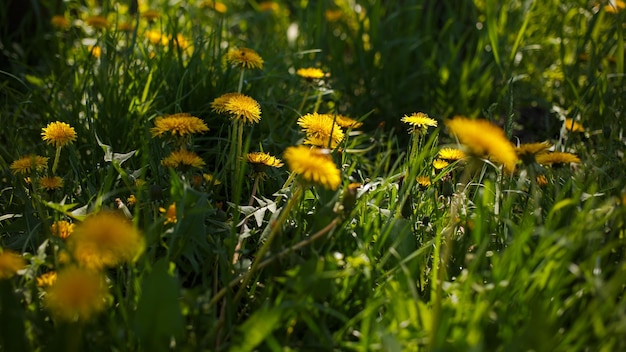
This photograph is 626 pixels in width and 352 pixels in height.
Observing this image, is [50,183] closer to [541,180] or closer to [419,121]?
[419,121]

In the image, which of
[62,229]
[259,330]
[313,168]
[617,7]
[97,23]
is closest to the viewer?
[259,330]

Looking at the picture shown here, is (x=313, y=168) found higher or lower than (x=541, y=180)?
higher

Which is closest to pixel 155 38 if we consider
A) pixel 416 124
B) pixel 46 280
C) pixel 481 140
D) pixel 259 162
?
pixel 259 162

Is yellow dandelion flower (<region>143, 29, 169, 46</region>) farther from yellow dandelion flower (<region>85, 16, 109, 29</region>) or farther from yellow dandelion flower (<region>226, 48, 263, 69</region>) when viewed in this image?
yellow dandelion flower (<region>226, 48, 263, 69</region>)

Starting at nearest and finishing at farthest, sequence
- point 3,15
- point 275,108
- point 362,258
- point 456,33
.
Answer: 1. point 362,258
2. point 275,108
3. point 3,15
4. point 456,33

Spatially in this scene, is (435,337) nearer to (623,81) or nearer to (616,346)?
(616,346)

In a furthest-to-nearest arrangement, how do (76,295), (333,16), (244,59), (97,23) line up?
(333,16), (97,23), (244,59), (76,295)

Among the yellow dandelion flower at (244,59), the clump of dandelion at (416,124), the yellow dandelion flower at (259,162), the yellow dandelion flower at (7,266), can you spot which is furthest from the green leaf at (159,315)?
the yellow dandelion flower at (244,59)

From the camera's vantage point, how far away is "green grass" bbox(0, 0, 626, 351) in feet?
3.66

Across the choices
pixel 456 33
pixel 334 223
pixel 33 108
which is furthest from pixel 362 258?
pixel 456 33

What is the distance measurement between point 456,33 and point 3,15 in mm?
1890

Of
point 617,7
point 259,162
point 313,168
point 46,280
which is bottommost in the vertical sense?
point 46,280

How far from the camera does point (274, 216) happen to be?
4.50ft

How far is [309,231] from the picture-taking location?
143 centimetres
